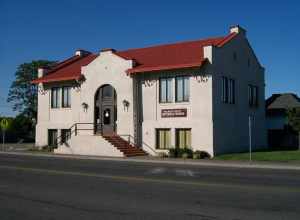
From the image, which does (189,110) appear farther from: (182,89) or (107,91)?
(107,91)

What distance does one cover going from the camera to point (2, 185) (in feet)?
42.5

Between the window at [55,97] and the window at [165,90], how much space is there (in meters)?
10.5

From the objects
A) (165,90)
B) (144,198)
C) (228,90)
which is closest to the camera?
(144,198)

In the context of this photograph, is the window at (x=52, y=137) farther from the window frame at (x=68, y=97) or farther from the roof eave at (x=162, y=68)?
the roof eave at (x=162, y=68)

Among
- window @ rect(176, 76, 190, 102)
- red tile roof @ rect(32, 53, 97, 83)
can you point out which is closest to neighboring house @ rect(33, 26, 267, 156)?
window @ rect(176, 76, 190, 102)

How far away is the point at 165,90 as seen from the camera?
3195 cm

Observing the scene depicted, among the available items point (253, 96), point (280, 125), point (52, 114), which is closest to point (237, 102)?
point (253, 96)

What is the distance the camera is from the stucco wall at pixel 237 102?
30.8 meters

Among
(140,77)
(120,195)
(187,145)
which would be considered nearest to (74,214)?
(120,195)

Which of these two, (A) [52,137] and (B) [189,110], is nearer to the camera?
(B) [189,110]

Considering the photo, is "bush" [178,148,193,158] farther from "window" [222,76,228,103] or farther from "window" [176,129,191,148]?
"window" [222,76,228,103]

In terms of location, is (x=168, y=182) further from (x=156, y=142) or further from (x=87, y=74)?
(x=87, y=74)

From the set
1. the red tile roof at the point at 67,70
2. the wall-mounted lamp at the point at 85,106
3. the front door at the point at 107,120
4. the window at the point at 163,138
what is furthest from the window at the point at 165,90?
the red tile roof at the point at 67,70

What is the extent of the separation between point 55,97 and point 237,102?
15.6 metres
